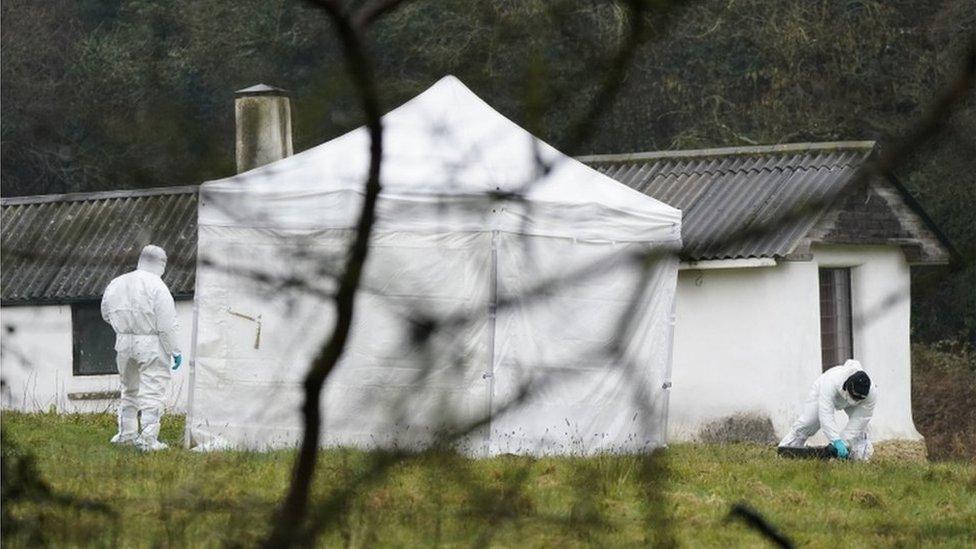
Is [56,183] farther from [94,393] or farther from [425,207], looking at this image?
[425,207]

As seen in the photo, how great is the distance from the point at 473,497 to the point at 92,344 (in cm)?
2263

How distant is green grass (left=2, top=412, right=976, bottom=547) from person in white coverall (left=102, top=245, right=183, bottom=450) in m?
0.45

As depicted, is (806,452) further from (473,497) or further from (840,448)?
(473,497)

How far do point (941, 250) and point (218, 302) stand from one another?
998cm

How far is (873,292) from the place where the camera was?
65.6 feet

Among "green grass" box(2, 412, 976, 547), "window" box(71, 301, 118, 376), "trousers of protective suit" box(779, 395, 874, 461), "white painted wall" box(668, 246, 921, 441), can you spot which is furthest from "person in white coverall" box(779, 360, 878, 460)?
"window" box(71, 301, 118, 376)

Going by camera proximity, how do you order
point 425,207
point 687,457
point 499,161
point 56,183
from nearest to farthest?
point 425,207 < point 499,161 < point 687,457 < point 56,183

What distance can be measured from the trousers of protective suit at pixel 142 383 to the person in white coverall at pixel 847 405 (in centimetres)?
532

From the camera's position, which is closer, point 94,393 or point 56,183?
point 94,393

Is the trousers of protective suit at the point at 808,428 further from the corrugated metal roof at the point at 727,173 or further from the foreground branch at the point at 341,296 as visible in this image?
the foreground branch at the point at 341,296

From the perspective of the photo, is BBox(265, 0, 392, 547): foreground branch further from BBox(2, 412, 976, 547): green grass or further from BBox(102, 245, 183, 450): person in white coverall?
BBox(102, 245, 183, 450): person in white coverall

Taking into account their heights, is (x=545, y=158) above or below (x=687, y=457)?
Answer: above

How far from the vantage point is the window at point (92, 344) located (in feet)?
78.3

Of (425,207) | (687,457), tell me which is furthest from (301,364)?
(425,207)
